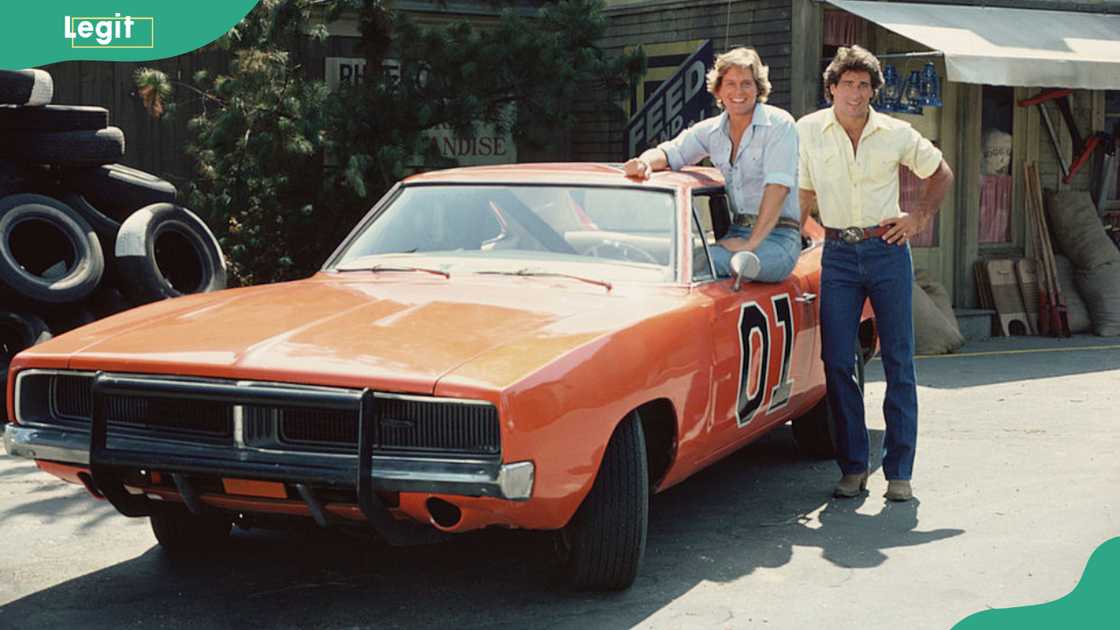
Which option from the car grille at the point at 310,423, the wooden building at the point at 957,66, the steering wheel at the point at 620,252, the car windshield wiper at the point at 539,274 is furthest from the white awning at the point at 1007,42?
the car grille at the point at 310,423

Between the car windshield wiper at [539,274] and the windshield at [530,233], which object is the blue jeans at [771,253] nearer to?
the windshield at [530,233]

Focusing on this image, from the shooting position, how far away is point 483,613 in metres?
4.82

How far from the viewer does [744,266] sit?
19.0 feet

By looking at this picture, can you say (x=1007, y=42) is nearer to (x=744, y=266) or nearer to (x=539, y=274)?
(x=744, y=266)

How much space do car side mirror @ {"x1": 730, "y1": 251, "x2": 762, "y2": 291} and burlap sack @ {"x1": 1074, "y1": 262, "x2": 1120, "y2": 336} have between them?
9.25 meters

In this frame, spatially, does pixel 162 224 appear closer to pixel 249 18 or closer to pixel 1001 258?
pixel 249 18

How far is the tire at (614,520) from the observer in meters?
4.78

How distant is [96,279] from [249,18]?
387 cm

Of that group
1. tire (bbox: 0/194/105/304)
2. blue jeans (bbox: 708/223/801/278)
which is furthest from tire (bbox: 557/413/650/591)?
tire (bbox: 0/194/105/304)

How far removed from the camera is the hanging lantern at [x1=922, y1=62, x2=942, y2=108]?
43.1 feet

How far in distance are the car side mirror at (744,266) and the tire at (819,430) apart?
1.63m

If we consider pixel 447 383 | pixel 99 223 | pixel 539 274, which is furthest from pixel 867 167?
pixel 99 223

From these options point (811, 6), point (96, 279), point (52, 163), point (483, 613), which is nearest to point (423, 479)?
point (483, 613)

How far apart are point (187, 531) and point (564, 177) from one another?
6.80 ft
